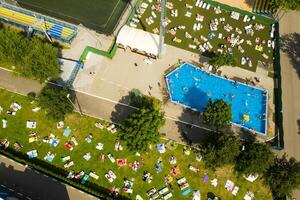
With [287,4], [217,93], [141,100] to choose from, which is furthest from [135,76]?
[287,4]

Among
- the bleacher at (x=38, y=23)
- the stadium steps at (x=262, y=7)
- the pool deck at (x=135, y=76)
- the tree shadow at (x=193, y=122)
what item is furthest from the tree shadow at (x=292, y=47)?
the bleacher at (x=38, y=23)

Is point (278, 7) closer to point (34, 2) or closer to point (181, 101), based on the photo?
point (181, 101)

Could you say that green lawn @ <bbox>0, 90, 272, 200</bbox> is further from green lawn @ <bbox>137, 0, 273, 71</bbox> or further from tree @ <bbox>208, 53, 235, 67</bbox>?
green lawn @ <bbox>137, 0, 273, 71</bbox>

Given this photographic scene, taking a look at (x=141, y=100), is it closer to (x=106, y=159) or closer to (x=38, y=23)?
(x=106, y=159)

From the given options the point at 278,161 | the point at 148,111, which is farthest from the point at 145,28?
the point at 278,161

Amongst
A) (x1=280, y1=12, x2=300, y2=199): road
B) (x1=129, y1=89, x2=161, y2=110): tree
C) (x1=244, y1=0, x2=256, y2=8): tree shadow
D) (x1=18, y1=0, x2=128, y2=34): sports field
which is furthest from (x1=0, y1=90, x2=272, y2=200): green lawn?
(x1=244, y1=0, x2=256, y2=8): tree shadow
